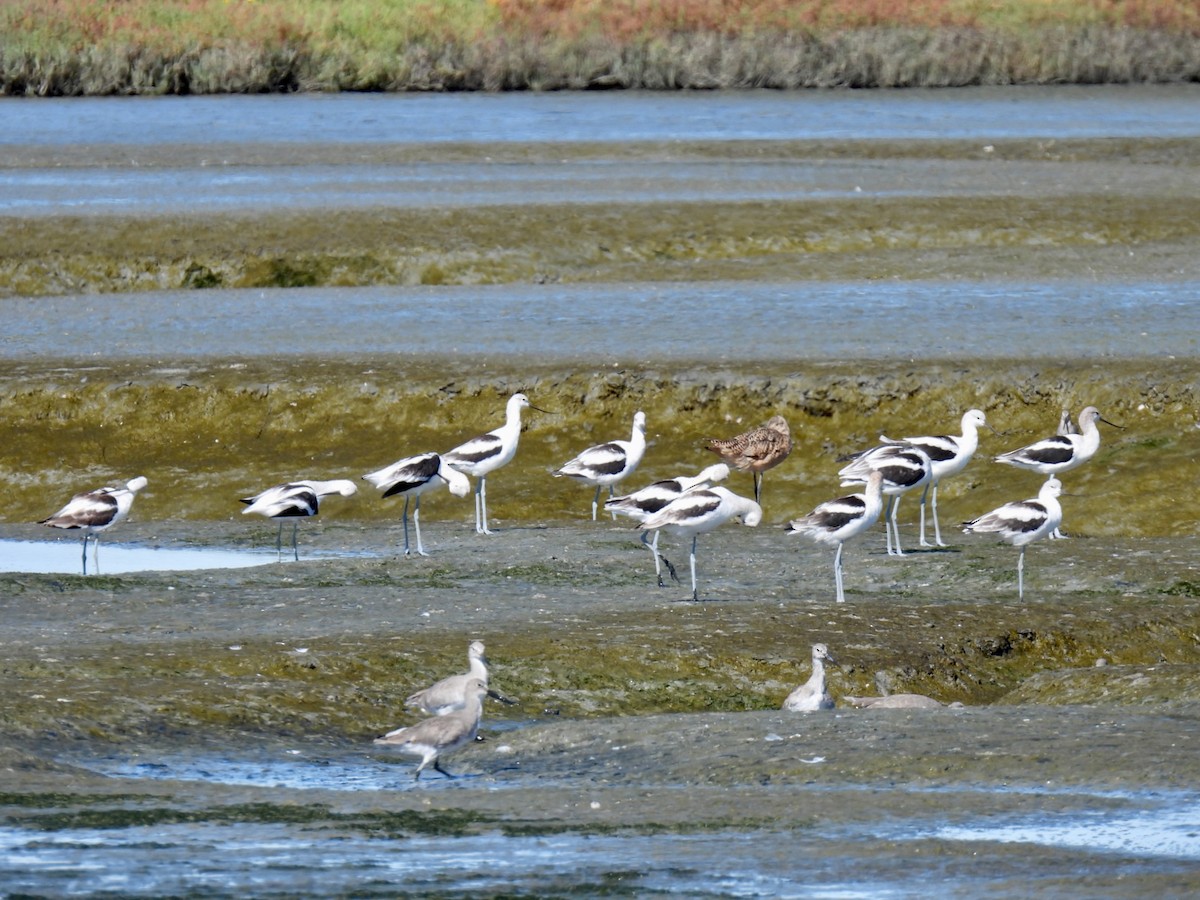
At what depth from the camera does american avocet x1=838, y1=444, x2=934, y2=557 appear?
21.0 m

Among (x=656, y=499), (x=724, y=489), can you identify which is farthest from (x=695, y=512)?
(x=656, y=499)

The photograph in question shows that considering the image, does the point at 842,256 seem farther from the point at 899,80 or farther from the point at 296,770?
the point at 899,80

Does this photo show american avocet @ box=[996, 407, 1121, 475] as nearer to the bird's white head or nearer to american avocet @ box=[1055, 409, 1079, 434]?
american avocet @ box=[1055, 409, 1079, 434]

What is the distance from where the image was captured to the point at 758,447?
76.7 ft

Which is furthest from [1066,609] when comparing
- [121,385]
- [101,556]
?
[121,385]

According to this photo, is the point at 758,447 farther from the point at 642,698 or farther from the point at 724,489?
the point at 642,698

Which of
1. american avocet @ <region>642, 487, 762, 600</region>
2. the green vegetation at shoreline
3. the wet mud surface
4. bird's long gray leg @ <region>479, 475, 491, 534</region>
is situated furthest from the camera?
the green vegetation at shoreline

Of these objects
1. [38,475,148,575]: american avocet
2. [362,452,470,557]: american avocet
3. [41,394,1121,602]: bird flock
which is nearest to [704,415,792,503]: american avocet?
[41,394,1121,602]: bird flock

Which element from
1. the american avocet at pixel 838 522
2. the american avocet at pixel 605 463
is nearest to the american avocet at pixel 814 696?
the american avocet at pixel 838 522

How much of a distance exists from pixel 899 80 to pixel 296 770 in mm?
58677

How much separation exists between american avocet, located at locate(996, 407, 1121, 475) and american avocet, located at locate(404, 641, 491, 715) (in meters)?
8.98

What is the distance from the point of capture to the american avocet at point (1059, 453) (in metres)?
22.1

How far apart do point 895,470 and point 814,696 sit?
6.26 meters

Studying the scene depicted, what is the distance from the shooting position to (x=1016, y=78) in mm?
71062
